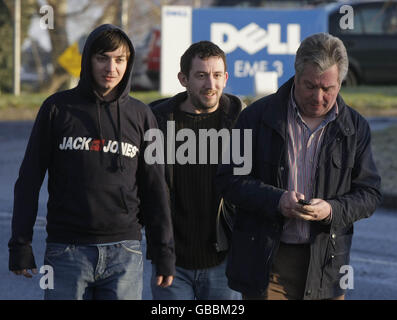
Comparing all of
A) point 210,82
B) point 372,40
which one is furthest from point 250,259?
point 372,40

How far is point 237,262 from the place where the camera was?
12.2 feet

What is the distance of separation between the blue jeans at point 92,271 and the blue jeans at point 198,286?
0.43 metres

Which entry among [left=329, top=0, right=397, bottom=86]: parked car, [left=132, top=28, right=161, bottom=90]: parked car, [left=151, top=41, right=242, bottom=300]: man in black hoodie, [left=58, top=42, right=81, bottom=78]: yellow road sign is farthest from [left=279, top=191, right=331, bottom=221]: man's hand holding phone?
[left=132, top=28, right=161, bottom=90]: parked car

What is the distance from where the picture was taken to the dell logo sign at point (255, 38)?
53.7 ft

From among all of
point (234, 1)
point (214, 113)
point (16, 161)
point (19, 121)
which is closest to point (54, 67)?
point (234, 1)

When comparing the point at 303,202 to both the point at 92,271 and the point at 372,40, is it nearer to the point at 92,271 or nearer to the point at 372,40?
the point at 92,271

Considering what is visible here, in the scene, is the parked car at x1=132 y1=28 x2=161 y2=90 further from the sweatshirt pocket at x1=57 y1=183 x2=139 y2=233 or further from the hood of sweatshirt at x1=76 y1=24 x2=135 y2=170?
the sweatshirt pocket at x1=57 y1=183 x2=139 y2=233

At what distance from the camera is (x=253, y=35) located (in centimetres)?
1670

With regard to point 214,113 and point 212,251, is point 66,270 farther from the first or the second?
point 214,113

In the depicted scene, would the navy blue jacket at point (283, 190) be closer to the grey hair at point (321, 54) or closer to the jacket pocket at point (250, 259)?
the jacket pocket at point (250, 259)

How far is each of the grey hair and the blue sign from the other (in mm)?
12660

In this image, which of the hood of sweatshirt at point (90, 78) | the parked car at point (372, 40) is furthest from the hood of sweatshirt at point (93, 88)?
the parked car at point (372, 40)

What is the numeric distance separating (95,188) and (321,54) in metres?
1.11

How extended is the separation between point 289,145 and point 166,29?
14327 millimetres
